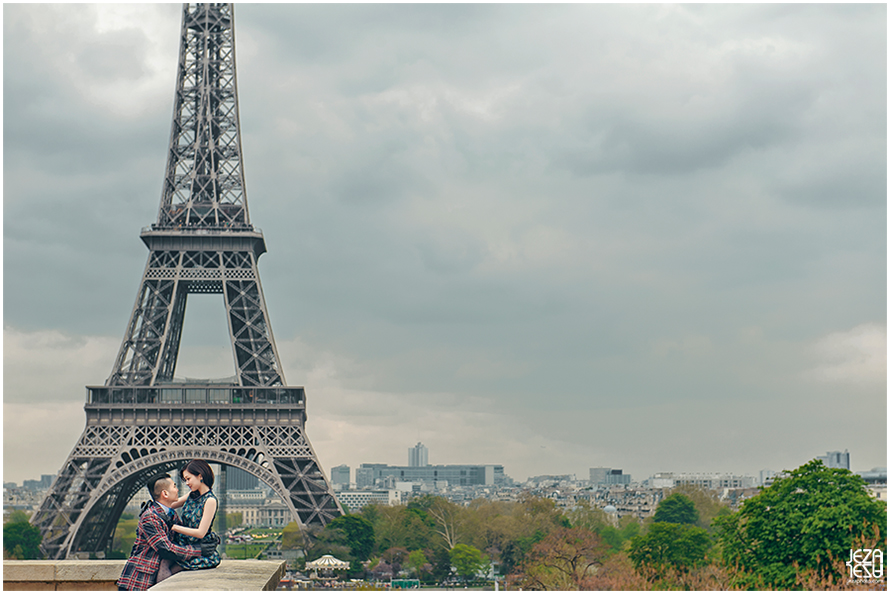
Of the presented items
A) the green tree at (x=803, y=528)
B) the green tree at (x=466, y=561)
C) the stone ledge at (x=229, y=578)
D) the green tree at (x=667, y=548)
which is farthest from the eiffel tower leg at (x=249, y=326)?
the stone ledge at (x=229, y=578)

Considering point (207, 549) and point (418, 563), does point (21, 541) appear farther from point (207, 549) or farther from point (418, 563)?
point (207, 549)

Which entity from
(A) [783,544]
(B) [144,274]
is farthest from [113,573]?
(B) [144,274]

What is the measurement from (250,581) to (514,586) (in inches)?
1440

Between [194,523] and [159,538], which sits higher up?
[194,523]

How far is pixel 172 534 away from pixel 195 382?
119 feet

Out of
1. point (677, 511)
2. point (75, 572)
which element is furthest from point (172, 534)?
point (677, 511)

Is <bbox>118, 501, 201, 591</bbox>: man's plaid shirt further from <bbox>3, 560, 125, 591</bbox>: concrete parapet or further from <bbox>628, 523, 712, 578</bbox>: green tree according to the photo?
<bbox>628, 523, 712, 578</bbox>: green tree

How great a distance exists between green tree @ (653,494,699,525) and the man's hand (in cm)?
5879

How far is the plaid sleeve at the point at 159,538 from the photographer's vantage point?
1072 centimetres

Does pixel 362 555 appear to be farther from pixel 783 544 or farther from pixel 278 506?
pixel 278 506

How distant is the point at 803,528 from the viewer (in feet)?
72.3

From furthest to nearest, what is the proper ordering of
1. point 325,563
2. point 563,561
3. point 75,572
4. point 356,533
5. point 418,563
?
point 418,563
point 356,533
point 325,563
point 563,561
point 75,572

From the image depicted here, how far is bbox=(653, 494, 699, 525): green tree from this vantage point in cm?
6619

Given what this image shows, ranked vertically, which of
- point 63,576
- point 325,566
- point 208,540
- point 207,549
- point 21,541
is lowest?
point 325,566
